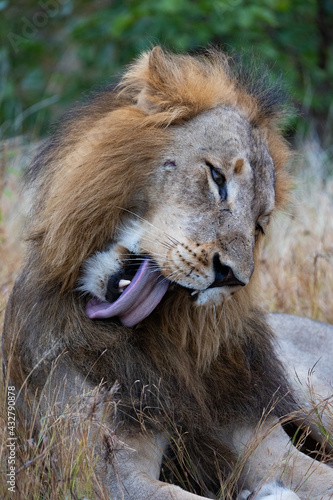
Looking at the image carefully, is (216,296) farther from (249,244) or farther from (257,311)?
(257,311)

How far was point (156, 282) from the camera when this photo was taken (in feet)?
9.59

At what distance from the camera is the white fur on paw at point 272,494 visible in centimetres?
288

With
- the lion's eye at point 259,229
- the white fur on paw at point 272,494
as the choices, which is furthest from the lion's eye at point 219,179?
the white fur on paw at point 272,494

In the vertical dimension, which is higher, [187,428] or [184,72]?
[184,72]

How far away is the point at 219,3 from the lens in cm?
831

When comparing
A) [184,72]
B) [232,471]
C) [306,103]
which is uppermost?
[184,72]

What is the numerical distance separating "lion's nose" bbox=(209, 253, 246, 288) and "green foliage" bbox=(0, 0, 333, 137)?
20.1 feet

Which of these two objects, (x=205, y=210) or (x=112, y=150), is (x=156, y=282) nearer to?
(x=205, y=210)

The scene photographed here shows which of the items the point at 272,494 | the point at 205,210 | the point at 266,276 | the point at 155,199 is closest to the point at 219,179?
the point at 205,210

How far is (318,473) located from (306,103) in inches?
266

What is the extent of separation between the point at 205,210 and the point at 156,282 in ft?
1.14

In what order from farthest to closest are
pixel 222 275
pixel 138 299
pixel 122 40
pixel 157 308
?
pixel 122 40, pixel 157 308, pixel 138 299, pixel 222 275

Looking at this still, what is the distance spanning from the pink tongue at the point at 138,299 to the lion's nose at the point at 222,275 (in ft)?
0.77

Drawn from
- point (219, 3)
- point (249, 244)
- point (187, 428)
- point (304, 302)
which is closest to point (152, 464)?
point (187, 428)
